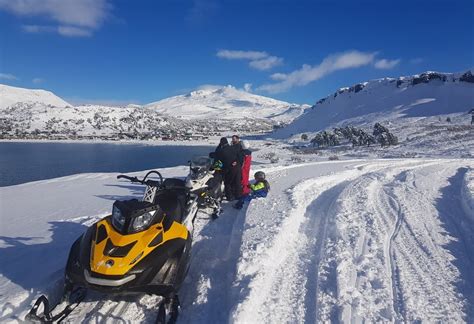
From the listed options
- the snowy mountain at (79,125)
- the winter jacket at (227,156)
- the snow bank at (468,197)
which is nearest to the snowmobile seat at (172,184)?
the winter jacket at (227,156)

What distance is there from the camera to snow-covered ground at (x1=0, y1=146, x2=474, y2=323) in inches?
180

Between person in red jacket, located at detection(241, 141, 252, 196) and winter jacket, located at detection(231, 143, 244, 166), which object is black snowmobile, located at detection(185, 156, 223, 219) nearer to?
winter jacket, located at detection(231, 143, 244, 166)

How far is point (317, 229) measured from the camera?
765cm

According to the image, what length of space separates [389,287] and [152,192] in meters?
3.74

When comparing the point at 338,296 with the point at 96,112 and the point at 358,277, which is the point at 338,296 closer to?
the point at 358,277

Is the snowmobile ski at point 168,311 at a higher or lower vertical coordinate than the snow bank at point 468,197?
lower

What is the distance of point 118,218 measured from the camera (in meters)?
4.89

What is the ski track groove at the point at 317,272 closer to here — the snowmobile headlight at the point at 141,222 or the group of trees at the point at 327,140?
the snowmobile headlight at the point at 141,222

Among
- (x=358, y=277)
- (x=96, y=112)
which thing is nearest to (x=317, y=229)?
(x=358, y=277)

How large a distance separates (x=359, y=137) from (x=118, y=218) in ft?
234

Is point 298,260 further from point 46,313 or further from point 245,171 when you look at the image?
point 245,171

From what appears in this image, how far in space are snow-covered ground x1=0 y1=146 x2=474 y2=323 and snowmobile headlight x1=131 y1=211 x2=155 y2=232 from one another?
3.33ft

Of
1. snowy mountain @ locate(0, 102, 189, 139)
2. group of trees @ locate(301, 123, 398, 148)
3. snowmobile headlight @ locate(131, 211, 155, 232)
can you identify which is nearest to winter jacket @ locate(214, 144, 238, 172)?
snowmobile headlight @ locate(131, 211, 155, 232)

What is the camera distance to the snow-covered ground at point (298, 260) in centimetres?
456
